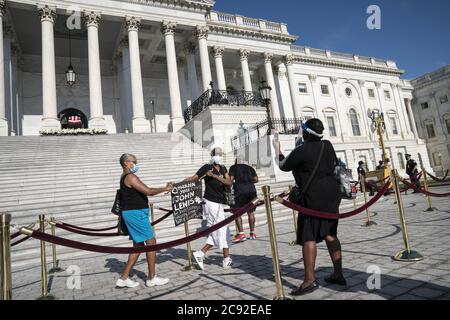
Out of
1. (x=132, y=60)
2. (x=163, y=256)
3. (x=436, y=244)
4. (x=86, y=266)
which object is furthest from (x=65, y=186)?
(x=132, y=60)

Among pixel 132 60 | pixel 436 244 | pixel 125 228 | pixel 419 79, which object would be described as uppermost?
pixel 419 79

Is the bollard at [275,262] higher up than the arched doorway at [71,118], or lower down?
lower down

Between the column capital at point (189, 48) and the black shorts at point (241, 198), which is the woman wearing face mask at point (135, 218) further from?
the column capital at point (189, 48)

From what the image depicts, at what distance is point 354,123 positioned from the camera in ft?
130

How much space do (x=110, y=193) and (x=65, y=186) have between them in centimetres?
178

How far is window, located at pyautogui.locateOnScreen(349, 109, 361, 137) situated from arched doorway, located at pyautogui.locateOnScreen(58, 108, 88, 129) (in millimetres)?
32831

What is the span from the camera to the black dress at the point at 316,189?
344 centimetres

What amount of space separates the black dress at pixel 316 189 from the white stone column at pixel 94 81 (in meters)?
17.7

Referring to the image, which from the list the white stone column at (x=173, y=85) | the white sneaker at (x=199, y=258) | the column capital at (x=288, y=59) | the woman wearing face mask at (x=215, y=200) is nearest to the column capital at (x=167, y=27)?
the white stone column at (x=173, y=85)

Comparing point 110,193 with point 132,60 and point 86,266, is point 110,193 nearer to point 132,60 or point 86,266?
point 86,266

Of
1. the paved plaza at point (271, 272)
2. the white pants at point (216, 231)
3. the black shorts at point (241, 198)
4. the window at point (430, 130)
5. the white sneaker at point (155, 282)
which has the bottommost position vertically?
the paved plaza at point (271, 272)

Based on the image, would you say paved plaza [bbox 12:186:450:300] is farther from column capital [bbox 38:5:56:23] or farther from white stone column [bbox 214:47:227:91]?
white stone column [bbox 214:47:227:91]

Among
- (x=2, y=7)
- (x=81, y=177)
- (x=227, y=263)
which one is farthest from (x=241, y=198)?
(x=2, y=7)
